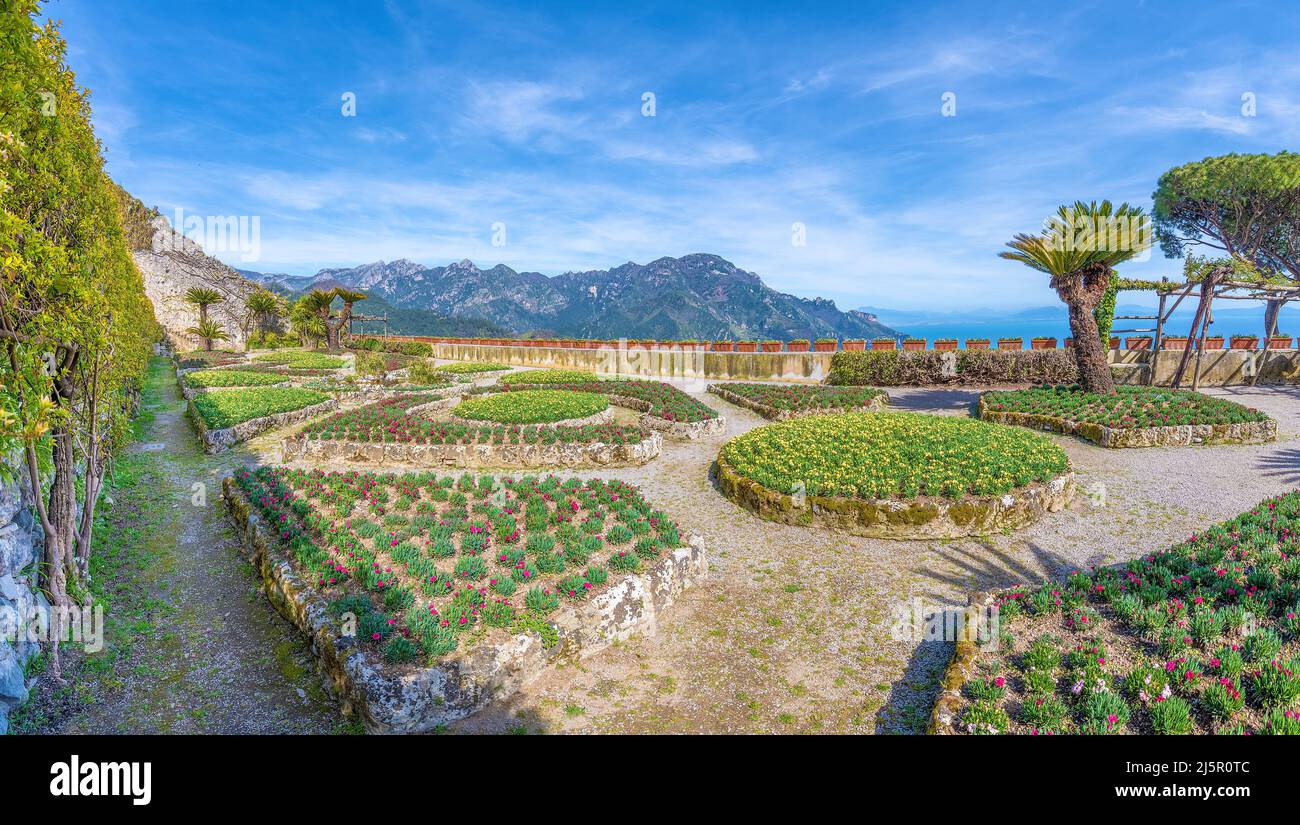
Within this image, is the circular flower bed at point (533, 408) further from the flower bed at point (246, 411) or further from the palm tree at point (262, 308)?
the palm tree at point (262, 308)

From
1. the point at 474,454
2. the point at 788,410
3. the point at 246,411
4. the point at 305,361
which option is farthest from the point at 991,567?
the point at 305,361

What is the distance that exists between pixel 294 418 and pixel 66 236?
516 inches

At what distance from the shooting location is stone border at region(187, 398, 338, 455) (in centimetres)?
1509

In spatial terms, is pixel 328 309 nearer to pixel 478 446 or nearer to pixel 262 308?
pixel 262 308

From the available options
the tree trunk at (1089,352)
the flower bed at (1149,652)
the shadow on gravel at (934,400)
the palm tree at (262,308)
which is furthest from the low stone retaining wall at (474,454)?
the palm tree at (262,308)

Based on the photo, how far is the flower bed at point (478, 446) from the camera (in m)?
13.7

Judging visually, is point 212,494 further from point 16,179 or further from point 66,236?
point 16,179

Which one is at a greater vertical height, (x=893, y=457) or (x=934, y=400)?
(x=934, y=400)

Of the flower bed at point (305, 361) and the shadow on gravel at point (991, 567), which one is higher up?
the flower bed at point (305, 361)

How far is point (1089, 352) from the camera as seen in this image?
19.0m

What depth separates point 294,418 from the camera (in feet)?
61.2

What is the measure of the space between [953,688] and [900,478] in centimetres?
543

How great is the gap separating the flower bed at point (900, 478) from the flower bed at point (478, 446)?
2.68 m
